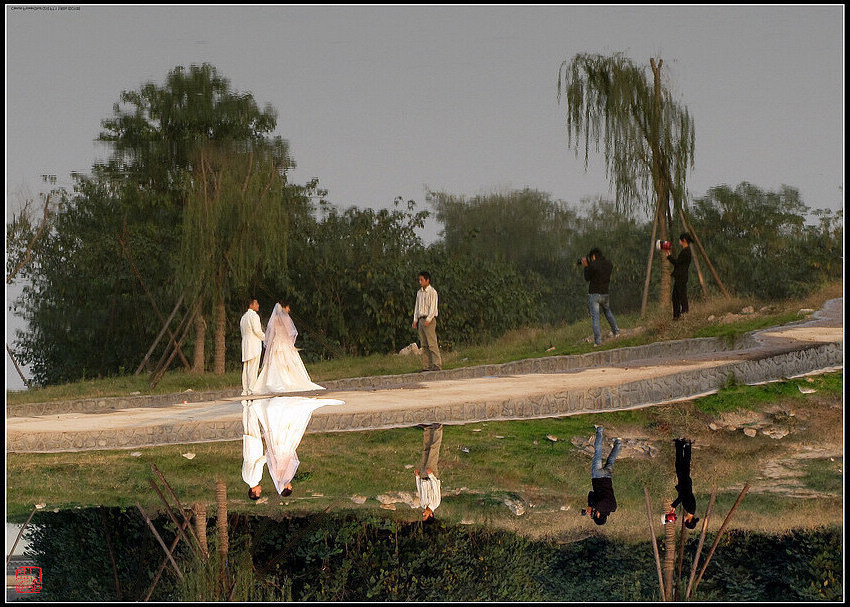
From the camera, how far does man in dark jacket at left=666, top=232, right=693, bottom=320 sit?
743 inches

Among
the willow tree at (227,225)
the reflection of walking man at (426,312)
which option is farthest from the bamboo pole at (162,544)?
the willow tree at (227,225)

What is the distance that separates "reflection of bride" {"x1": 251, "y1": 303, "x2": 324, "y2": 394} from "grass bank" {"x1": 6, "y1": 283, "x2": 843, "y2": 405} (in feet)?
11.1

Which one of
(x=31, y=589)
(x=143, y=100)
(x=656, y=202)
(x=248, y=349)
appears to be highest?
(x=143, y=100)

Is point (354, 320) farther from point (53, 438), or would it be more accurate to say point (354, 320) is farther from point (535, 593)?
point (535, 593)

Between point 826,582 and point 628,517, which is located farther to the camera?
point 628,517

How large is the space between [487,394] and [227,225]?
10.2 metres

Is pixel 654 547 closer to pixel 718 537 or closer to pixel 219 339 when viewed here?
pixel 718 537

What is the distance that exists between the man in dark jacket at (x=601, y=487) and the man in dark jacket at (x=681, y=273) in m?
9.67

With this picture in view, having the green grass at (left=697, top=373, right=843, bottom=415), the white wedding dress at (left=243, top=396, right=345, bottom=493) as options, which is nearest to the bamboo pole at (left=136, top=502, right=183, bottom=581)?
the white wedding dress at (left=243, top=396, right=345, bottom=493)

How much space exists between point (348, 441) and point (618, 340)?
10.4 meters

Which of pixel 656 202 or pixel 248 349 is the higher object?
pixel 656 202

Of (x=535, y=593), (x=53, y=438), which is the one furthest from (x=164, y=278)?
(x=535, y=593)

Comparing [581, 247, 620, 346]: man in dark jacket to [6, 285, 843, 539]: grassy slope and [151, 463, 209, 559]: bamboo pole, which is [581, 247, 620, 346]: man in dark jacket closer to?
[6, 285, 843, 539]: grassy slope

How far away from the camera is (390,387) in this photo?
1547 cm
